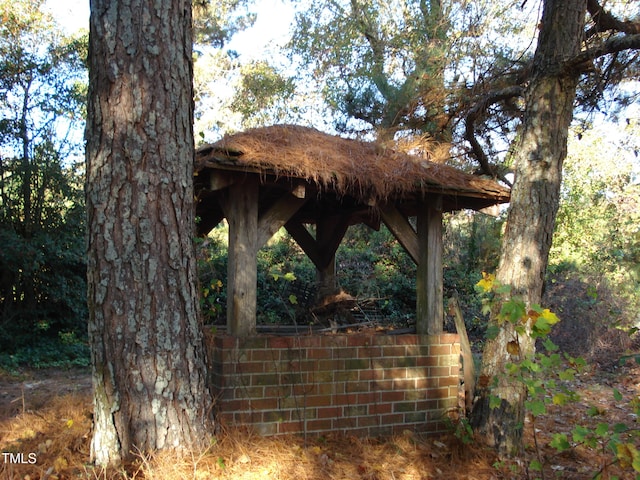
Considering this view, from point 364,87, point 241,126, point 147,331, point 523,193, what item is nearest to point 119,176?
point 147,331

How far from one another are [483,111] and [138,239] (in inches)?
223

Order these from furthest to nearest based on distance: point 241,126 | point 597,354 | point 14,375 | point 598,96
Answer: point 241,126
point 597,354
point 14,375
point 598,96

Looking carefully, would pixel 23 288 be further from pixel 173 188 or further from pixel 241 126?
pixel 241 126

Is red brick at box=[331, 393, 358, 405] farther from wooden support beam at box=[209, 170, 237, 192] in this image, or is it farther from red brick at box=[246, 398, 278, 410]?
wooden support beam at box=[209, 170, 237, 192]

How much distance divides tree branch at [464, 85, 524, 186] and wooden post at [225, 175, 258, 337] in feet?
12.4

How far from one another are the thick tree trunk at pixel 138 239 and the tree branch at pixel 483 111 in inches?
179

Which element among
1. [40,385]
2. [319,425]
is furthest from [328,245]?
[40,385]

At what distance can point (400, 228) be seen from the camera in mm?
5801

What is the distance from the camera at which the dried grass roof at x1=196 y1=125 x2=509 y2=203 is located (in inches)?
183

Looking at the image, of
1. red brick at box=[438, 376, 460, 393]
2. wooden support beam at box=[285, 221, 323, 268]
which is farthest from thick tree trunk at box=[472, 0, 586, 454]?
wooden support beam at box=[285, 221, 323, 268]

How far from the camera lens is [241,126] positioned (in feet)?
69.7

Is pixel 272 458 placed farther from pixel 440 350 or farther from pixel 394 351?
pixel 440 350

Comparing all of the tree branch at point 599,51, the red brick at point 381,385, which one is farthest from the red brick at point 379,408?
the tree branch at point 599,51

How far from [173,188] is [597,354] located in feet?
32.7
